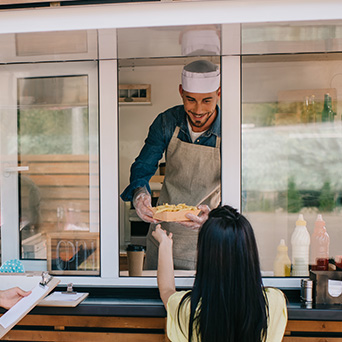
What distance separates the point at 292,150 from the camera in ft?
10.2

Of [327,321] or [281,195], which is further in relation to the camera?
[281,195]

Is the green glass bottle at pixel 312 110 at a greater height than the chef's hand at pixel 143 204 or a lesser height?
greater

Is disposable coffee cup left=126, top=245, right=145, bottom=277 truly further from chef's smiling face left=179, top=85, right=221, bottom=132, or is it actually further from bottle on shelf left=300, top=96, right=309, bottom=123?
bottle on shelf left=300, top=96, right=309, bottom=123

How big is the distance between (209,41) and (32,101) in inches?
50.7

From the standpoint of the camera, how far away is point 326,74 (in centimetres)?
269

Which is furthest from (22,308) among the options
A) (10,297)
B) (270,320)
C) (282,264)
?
(282,264)

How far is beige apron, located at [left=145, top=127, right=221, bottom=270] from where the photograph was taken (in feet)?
7.93

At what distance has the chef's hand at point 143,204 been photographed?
2109 mm

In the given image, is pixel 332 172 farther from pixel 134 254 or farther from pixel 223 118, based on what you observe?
pixel 134 254

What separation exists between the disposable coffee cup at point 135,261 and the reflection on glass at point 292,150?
1027mm

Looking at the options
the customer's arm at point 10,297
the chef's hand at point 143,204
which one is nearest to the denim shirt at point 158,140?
the chef's hand at point 143,204

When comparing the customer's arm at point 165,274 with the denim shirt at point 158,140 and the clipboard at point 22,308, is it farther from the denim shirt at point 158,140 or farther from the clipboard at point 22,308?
the denim shirt at point 158,140

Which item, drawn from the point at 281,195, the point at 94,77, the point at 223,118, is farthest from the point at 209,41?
the point at 281,195

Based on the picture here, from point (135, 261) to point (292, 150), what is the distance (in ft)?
5.31
